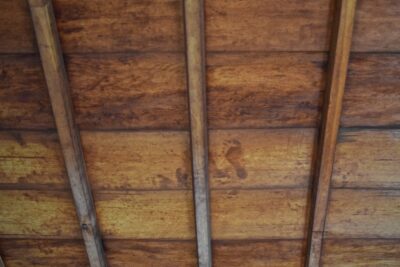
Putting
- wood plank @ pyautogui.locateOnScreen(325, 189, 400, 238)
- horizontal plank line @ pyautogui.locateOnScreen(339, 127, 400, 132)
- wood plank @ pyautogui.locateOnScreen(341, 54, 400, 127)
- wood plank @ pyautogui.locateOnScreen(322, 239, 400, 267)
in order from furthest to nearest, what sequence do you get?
wood plank @ pyautogui.locateOnScreen(322, 239, 400, 267), wood plank @ pyautogui.locateOnScreen(325, 189, 400, 238), horizontal plank line @ pyautogui.locateOnScreen(339, 127, 400, 132), wood plank @ pyautogui.locateOnScreen(341, 54, 400, 127)

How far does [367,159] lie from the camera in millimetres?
1496

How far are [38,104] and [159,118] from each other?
1.56 ft

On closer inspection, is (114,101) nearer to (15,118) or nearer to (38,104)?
(38,104)

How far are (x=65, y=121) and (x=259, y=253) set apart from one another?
107 centimetres

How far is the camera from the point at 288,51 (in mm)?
1329

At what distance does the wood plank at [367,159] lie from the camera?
145 cm

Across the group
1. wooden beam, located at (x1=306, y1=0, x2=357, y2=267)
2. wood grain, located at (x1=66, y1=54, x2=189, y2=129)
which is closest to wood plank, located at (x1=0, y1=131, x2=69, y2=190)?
wood grain, located at (x1=66, y1=54, x2=189, y2=129)

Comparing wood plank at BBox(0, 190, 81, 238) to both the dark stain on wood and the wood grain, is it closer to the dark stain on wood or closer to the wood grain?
the wood grain

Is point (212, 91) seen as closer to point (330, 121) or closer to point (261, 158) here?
point (261, 158)

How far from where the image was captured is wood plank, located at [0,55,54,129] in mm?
1360

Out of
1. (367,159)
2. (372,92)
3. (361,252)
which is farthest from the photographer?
(361,252)

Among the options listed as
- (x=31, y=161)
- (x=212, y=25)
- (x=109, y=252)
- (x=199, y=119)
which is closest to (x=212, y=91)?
(x=199, y=119)

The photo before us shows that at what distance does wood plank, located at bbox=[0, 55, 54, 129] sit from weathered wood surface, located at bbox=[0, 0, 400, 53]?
0.18 feet

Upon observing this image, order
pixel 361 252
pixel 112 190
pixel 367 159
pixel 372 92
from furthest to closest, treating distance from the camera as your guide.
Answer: pixel 361 252
pixel 112 190
pixel 367 159
pixel 372 92
